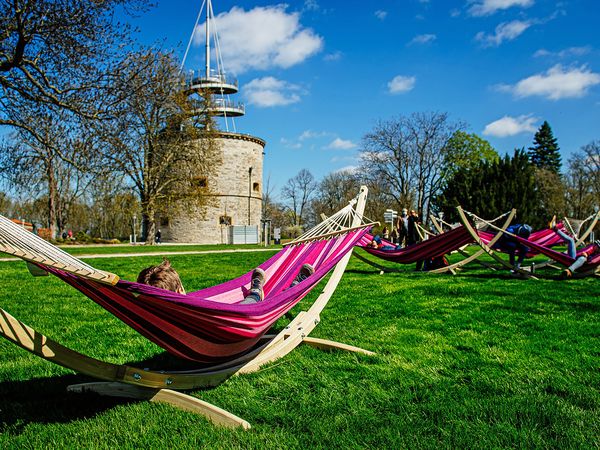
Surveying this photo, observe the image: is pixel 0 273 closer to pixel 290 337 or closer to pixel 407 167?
pixel 290 337

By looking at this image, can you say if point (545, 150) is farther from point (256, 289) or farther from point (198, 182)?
point (256, 289)

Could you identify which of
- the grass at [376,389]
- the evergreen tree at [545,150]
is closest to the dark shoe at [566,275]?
the grass at [376,389]

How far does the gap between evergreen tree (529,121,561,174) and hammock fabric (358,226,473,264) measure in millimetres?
46119

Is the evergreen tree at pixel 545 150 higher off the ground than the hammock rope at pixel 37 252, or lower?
higher

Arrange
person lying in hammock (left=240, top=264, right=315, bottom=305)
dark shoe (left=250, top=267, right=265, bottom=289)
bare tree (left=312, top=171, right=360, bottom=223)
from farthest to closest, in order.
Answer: bare tree (left=312, top=171, right=360, bottom=223), dark shoe (left=250, top=267, right=265, bottom=289), person lying in hammock (left=240, top=264, right=315, bottom=305)

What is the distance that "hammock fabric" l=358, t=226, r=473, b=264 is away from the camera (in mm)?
6648

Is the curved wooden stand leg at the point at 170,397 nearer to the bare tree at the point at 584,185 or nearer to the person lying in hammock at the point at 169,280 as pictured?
the person lying in hammock at the point at 169,280

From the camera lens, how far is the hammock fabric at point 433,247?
21.8 ft

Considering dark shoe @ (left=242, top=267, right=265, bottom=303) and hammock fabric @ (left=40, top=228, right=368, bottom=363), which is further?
dark shoe @ (left=242, top=267, right=265, bottom=303)

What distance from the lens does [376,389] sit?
8.08 feet

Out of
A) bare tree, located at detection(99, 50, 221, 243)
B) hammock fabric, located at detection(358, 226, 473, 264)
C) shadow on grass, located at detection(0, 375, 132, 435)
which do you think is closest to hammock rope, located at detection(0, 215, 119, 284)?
shadow on grass, located at detection(0, 375, 132, 435)

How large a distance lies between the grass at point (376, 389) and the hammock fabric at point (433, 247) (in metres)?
2.20

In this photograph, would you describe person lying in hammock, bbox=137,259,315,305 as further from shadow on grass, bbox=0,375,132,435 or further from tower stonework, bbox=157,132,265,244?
tower stonework, bbox=157,132,265,244

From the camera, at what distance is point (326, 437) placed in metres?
1.94
